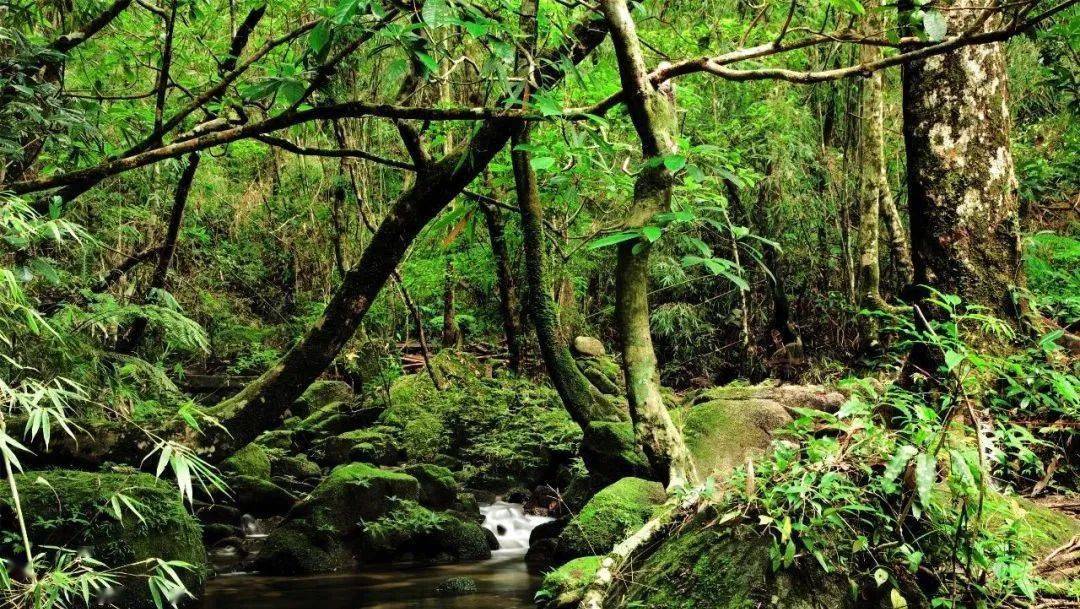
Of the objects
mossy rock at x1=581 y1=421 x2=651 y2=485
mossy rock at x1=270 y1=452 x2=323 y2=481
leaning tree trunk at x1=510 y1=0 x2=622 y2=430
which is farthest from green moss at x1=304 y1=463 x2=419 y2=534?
leaning tree trunk at x1=510 y1=0 x2=622 y2=430

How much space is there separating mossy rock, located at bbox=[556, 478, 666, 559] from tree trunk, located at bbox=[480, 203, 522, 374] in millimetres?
3279

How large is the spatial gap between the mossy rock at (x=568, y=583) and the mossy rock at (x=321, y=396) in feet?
27.0

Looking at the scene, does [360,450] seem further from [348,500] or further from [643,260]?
[643,260]

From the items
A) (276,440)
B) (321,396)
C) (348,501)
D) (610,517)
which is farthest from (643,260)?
(321,396)

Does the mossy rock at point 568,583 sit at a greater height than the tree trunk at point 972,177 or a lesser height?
lesser

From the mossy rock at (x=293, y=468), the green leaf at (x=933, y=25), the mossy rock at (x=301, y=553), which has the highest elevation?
the green leaf at (x=933, y=25)

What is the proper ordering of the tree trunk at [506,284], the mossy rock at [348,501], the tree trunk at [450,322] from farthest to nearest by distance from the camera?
the tree trunk at [450,322]
the tree trunk at [506,284]
the mossy rock at [348,501]

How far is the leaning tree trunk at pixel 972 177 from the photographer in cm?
392

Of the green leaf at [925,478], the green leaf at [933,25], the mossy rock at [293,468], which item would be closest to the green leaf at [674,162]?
the green leaf at [933,25]

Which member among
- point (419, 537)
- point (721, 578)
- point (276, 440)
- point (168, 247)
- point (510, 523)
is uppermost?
point (168, 247)

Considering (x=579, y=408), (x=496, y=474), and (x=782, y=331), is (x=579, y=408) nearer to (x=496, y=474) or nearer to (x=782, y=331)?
(x=496, y=474)

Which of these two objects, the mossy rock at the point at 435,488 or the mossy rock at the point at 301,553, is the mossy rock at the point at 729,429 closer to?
the mossy rock at the point at 435,488

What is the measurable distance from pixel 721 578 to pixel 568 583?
81.5 inches

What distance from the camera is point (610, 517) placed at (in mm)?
6301
